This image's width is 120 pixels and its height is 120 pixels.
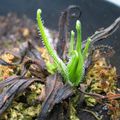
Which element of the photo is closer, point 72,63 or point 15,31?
point 72,63

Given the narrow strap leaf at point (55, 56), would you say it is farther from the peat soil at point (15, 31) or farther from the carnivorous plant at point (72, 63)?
the peat soil at point (15, 31)

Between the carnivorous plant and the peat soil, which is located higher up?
the peat soil

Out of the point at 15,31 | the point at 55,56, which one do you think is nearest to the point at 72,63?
the point at 55,56

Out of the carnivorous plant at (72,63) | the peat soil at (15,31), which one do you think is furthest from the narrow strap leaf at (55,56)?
the peat soil at (15,31)

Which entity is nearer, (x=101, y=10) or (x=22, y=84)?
(x=22, y=84)

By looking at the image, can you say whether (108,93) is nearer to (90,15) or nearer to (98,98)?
(98,98)

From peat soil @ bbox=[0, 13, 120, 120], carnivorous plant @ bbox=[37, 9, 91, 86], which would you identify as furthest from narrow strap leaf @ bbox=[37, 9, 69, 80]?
peat soil @ bbox=[0, 13, 120, 120]

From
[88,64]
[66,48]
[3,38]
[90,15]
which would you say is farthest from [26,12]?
[88,64]

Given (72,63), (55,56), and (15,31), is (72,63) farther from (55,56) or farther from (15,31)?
(15,31)

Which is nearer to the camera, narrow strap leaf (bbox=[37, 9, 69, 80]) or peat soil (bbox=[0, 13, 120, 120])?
narrow strap leaf (bbox=[37, 9, 69, 80])

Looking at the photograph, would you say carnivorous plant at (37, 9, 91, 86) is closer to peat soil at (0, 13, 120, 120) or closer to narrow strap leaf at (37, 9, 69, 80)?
narrow strap leaf at (37, 9, 69, 80)

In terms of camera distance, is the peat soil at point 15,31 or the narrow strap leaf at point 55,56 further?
the peat soil at point 15,31
